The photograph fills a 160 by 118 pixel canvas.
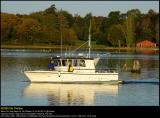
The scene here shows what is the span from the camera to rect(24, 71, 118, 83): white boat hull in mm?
49562

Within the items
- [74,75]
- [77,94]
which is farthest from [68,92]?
[74,75]

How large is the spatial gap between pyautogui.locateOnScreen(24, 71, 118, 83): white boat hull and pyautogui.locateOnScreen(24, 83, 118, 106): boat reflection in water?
637 millimetres

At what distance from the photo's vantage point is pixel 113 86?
49375 millimetres

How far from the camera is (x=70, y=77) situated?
49.8 meters

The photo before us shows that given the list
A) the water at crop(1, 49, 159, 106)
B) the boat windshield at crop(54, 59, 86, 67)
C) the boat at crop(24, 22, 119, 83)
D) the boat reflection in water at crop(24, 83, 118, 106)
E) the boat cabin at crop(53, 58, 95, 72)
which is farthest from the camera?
the boat windshield at crop(54, 59, 86, 67)

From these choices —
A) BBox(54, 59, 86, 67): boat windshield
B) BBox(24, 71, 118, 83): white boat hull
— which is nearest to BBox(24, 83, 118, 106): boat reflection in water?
BBox(24, 71, 118, 83): white boat hull

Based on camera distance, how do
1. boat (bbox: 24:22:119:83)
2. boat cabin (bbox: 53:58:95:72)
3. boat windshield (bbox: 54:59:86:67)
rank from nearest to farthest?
boat (bbox: 24:22:119:83), boat cabin (bbox: 53:58:95:72), boat windshield (bbox: 54:59:86:67)

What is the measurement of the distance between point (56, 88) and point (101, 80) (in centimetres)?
479

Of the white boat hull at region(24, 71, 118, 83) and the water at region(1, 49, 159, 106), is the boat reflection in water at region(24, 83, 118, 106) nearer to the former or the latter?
the water at region(1, 49, 159, 106)

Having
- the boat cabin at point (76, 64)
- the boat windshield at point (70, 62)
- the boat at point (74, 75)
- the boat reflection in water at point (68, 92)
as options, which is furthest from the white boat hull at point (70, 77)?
the boat windshield at point (70, 62)

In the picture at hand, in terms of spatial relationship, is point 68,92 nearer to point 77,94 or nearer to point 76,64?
point 77,94

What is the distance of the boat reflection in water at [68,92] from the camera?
3816 cm

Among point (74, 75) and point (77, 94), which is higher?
point (74, 75)

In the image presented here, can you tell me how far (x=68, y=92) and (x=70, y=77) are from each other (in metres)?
5.35
